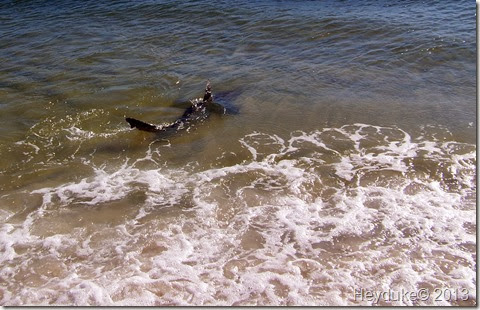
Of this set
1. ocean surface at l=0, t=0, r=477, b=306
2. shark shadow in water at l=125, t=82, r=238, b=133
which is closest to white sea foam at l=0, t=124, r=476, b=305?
ocean surface at l=0, t=0, r=477, b=306

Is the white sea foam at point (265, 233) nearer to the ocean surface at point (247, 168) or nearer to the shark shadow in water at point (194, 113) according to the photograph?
the ocean surface at point (247, 168)

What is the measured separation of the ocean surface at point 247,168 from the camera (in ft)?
14.1

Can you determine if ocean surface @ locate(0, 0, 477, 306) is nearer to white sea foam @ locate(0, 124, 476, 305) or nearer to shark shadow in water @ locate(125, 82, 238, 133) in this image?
white sea foam @ locate(0, 124, 476, 305)

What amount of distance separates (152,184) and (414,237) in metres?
3.29

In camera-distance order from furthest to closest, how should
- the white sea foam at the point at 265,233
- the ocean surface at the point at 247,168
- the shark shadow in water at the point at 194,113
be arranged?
the shark shadow in water at the point at 194,113 < the ocean surface at the point at 247,168 < the white sea foam at the point at 265,233

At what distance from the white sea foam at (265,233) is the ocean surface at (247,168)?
20 mm

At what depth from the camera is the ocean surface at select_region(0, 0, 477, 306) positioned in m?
4.30

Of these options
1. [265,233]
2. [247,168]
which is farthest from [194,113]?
[265,233]

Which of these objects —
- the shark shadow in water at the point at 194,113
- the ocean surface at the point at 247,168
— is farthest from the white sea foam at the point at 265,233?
the shark shadow in water at the point at 194,113

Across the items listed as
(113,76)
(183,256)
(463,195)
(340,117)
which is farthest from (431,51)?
(183,256)

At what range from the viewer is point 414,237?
15.6 ft

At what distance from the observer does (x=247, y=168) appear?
241 inches

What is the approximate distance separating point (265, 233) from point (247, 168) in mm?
1424

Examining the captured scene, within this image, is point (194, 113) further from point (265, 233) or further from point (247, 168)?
point (265, 233)
